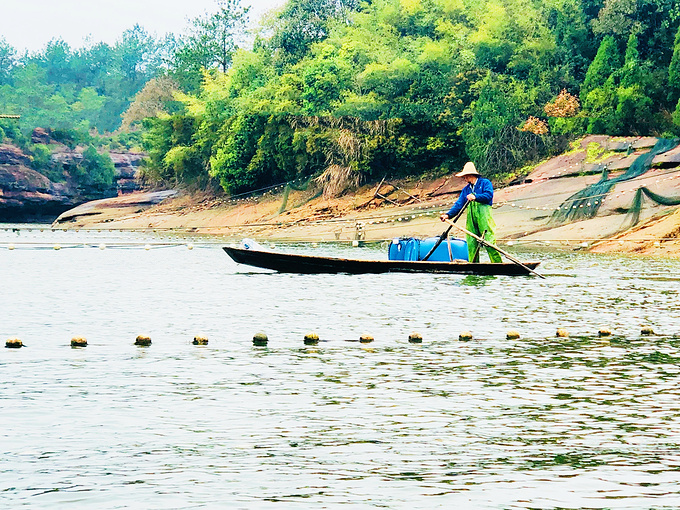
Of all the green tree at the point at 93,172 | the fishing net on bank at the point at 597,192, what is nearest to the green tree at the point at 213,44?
the green tree at the point at 93,172

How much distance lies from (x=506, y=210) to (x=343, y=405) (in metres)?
36.2

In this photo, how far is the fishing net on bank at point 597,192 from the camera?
145ft

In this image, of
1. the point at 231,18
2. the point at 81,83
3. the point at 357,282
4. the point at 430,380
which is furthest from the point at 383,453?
the point at 81,83

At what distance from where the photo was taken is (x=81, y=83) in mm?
163250

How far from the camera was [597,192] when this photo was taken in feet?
147

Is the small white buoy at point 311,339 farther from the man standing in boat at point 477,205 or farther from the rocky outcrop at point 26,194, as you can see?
the rocky outcrop at point 26,194

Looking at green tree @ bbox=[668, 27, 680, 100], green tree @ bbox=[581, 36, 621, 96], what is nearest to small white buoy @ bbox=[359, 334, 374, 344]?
green tree @ bbox=[668, 27, 680, 100]

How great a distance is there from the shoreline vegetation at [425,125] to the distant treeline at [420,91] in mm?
97

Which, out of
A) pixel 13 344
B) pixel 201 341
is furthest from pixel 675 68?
pixel 13 344

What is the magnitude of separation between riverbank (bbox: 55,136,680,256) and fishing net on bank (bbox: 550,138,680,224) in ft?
0.40

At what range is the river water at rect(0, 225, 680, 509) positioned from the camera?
9.26 meters

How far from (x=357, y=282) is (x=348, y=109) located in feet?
118

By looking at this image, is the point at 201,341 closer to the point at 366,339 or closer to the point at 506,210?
the point at 366,339

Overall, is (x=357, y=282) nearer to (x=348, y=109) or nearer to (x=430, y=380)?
(x=430, y=380)
